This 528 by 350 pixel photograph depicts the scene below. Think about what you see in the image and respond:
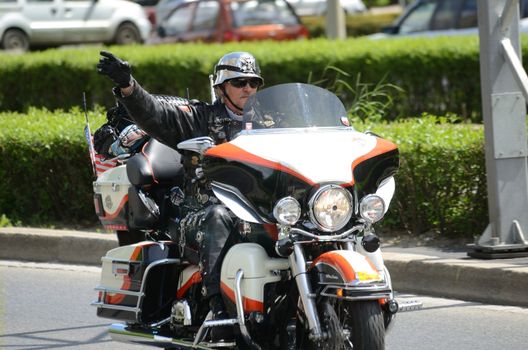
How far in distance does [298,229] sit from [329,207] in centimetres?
18

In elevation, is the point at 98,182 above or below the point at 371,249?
above

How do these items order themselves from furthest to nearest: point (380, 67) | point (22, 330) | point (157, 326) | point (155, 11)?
point (155, 11), point (380, 67), point (22, 330), point (157, 326)

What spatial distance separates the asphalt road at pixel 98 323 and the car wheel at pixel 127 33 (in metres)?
22.0

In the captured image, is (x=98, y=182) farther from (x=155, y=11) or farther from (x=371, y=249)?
(x=155, y=11)

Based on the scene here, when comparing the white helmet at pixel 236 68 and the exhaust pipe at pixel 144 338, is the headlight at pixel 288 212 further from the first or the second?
the white helmet at pixel 236 68

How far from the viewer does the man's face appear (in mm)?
6688

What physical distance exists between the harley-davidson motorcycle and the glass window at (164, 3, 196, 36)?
20.8m

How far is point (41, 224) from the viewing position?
11312mm

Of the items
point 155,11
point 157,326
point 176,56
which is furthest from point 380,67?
point 155,11

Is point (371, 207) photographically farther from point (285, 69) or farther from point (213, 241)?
point (285, 69)

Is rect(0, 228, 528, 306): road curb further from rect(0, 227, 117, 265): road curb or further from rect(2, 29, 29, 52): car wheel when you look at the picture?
rect(2, 29, 29, 52): car wheel

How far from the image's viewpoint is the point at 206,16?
1058 inches

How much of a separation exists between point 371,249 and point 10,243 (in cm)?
564

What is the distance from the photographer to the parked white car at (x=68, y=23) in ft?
97.9
